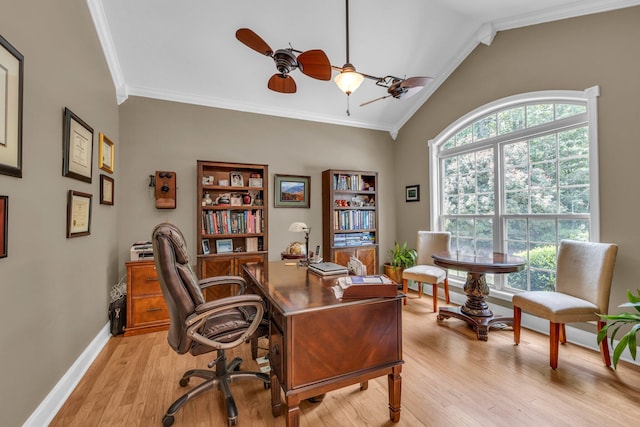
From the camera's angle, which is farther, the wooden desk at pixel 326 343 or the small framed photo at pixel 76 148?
the small framed photo at pixel 76 148

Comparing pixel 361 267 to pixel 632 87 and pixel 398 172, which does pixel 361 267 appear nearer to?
pixel 632 87

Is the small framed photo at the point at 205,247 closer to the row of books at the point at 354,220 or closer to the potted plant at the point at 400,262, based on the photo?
the row of books at the point at 354,220

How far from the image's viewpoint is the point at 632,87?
2.37 meters

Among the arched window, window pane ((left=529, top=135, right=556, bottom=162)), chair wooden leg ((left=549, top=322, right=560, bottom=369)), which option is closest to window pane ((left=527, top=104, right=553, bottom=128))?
the arched window

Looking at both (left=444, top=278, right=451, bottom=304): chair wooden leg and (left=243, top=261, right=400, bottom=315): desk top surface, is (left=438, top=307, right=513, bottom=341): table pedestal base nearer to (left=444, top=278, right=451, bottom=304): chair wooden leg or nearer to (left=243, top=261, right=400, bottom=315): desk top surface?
(left=444, top=278, right=451, bottom=304): chair wooden leg

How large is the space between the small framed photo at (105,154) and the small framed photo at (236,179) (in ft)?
4.33

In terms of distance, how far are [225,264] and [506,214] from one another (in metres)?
3.54

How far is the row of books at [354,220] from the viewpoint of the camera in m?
4.30

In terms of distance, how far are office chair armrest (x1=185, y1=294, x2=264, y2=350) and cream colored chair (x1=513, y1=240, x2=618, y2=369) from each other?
2.33 metres

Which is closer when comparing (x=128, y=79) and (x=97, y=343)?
(x=97, y=343)

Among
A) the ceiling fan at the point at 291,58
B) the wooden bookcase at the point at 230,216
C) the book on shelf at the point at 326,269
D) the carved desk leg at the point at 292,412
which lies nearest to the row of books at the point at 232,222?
the wooden bookcase at the point at 230,216

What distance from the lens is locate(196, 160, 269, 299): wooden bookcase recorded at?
347 centimetres

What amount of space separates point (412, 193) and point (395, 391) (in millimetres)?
3453

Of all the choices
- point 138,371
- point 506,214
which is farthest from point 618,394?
point 138,371
